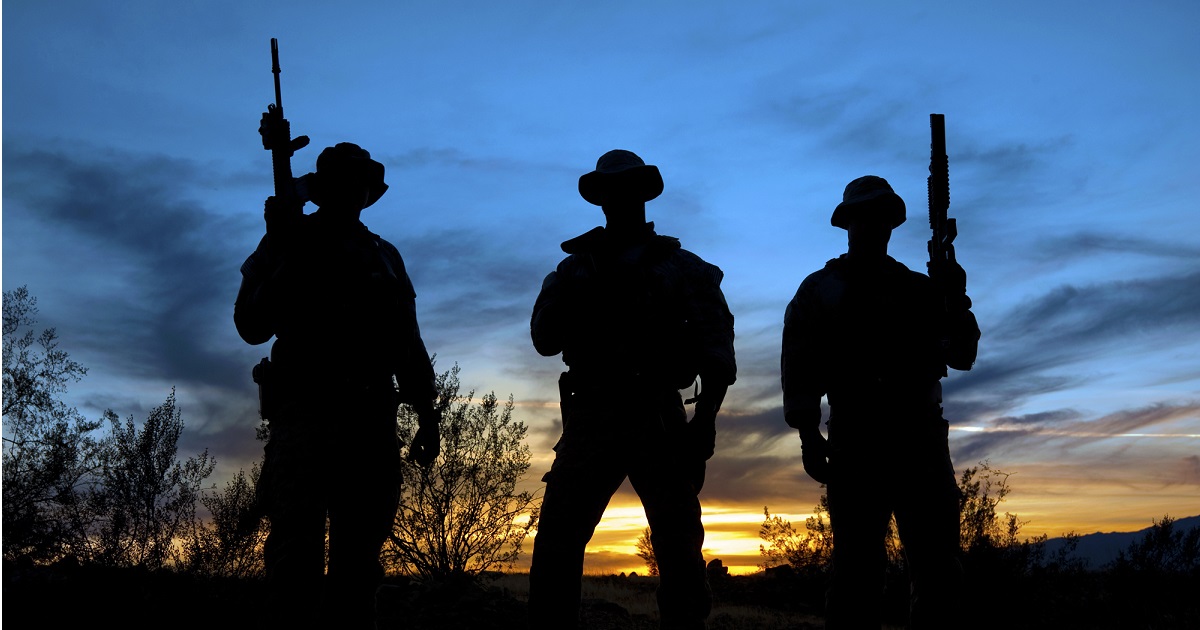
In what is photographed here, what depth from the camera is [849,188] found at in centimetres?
676

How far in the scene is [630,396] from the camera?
5582 mm

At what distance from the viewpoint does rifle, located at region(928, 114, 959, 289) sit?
6754 millimetres

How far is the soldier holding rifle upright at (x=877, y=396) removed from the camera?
5906mm

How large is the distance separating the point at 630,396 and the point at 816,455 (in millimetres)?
1331

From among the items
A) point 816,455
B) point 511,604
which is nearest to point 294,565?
point 816,455

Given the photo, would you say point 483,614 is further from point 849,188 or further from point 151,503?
point 151,503

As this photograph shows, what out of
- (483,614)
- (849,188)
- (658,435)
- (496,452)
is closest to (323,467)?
(658,435)

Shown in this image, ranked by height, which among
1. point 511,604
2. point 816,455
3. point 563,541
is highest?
point 816,455

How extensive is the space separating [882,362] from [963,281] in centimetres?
84

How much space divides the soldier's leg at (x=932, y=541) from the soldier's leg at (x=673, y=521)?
52.2 inches

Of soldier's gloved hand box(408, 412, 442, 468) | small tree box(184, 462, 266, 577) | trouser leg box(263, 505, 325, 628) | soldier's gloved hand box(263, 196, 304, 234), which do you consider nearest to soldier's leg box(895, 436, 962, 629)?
soldier's gloved hand box(408, 412, 442, 468)

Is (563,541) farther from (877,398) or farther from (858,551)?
(877,398)

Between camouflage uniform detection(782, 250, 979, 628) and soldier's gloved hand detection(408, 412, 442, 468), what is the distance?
2139 mm

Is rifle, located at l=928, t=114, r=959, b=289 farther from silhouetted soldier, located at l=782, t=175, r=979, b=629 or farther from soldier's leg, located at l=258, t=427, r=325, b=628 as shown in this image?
soldier's leg, located at l=258, t=427, r=325, b=628
